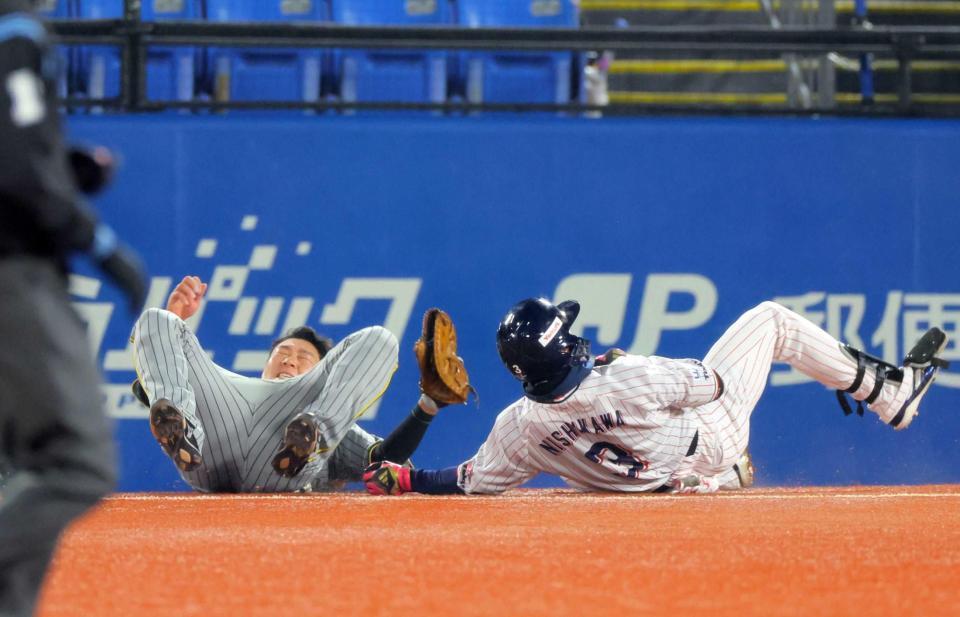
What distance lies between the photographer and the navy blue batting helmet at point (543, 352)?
4414 millimetres

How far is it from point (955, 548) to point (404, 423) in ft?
8.15

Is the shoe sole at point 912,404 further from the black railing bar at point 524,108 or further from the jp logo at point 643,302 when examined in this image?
the black railing bar at point 524,108

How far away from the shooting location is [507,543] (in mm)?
2822

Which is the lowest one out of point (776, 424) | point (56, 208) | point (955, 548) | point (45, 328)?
point (776, 424)

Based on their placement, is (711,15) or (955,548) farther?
(711,15)

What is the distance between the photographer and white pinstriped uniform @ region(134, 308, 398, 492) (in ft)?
15.0

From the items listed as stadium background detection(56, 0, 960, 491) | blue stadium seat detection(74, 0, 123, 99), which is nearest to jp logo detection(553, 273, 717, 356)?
stadium background detection(56, 0, 960, 491)

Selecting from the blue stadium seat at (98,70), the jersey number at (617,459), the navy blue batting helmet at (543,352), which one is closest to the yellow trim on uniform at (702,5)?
the blue stadium seat at (98,70)

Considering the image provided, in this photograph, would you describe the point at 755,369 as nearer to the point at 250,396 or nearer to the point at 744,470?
the point at 744,470

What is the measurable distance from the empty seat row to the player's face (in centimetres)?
142

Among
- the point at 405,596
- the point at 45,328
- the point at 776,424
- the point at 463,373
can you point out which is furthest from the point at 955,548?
the point at 776,424

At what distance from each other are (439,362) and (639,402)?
68cm

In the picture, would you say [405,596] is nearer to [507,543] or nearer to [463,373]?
[507,543]

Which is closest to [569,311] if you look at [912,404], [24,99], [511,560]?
[912,404]
